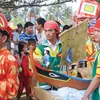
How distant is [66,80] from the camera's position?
258 centimetres

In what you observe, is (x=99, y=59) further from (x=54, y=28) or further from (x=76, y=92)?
(x=54, y=28)

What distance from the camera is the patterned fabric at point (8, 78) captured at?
2.08 metres

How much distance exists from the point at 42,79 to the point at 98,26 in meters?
0.77

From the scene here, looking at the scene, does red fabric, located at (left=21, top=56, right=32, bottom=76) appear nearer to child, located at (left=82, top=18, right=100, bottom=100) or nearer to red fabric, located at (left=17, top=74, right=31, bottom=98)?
red fabric, located at (left=17, top=74, right=31, bottom=98)

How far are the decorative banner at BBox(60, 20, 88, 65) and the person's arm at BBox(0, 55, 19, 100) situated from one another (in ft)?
2.18

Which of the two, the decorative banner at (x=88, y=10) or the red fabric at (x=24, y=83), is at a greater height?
the decorative banner at (x=88, y=10)

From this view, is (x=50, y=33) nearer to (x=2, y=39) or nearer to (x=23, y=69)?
(x=2, y=39)

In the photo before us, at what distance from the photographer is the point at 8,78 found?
2096mm

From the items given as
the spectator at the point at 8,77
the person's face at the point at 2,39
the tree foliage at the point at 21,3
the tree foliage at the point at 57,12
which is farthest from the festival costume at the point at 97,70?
the tree foliage at the point at 57,12

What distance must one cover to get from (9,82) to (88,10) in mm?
3411

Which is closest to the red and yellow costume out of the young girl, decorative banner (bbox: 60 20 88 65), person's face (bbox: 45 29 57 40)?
decorative banner (bbox: 60 20 88 65)

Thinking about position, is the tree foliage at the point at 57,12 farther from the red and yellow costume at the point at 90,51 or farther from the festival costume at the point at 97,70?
the festival costume at the point at 97,70

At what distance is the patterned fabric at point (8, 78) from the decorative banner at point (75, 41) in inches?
26.1

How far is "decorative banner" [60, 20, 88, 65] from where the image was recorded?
266 centimetres
